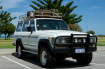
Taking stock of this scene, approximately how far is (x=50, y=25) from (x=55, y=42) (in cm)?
227

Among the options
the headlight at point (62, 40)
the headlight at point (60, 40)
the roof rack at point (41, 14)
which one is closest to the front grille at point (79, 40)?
the headlight at point (62, 40)

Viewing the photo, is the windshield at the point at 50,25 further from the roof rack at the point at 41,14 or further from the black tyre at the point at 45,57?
the black tyre at the point at 45,57

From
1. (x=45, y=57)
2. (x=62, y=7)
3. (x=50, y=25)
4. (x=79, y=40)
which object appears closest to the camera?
(x=79, y=40)

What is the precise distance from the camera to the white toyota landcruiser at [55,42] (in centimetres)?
842

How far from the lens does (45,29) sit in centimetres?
1012

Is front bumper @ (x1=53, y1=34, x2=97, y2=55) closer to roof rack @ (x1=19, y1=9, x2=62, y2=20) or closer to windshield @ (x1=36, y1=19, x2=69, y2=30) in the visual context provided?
windshield @ (x1=36, y1=19, x2=69, y2=30)

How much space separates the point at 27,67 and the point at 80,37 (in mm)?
2375

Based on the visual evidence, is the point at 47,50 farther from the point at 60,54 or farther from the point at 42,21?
the point at 42,21

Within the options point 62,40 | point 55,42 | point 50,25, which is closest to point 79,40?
point 62,40

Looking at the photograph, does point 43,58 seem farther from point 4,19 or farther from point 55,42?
point 4,19

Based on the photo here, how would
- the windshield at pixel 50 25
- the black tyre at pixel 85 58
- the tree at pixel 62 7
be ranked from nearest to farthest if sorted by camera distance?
1. the black tyre at pixel 85 58
2. the windshield at pixel 50 25
3. the tree at pixel 62 7

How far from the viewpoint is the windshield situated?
10242 millimetres

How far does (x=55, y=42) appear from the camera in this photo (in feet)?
27.3

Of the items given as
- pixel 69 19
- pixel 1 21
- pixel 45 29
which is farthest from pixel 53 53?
pixel 1 21
